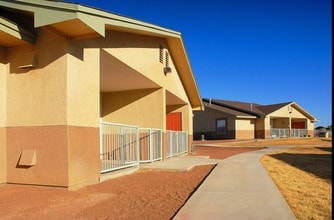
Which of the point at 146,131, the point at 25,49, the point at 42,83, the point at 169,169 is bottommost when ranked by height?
the point at 169,169

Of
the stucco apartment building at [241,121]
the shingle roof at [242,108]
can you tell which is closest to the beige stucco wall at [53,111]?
the stucco apartment building at [241,121]

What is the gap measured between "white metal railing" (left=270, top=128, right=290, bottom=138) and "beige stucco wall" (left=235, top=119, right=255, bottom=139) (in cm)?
240

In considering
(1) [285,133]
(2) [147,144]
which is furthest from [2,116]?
(1) [285,133]

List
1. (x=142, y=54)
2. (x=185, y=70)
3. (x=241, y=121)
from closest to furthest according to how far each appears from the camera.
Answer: (x=142, y=54) < (x=185, y=70) < (x=241, y=121)

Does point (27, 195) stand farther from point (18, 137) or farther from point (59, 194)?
point (18, 137)

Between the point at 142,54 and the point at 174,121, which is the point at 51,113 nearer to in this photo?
the point at 142,54

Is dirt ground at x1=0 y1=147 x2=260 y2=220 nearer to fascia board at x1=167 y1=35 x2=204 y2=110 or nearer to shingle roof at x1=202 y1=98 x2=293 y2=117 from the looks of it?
fascia board at x1=167 y1=35 x2=204 y2=110

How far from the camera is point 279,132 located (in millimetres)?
44562

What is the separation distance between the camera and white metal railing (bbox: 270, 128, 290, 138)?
43531mm

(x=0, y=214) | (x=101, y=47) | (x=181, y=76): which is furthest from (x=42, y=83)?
(x=181, y=76)

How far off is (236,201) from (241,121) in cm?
3593

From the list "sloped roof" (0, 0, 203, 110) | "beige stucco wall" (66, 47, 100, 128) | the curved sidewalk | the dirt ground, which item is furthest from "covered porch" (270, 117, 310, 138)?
"sloped roof" (0, 0, 203, 110)

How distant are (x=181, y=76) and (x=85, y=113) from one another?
1153 cm

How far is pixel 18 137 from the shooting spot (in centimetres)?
870
